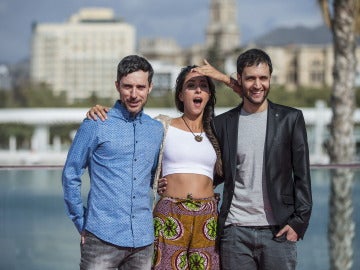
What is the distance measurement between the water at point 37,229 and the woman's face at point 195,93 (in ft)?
4.97

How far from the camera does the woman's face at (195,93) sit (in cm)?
393

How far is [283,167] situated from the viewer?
3816 millimetres

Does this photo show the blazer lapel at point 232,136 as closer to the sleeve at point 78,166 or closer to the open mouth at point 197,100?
the open mouth at point 197,100

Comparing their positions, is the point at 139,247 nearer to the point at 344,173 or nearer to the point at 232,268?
the point at 232,268

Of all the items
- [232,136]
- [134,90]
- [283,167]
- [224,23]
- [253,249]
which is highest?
[224,23]

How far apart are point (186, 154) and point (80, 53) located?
146517 millimetres

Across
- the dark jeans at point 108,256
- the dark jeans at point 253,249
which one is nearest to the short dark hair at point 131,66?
the dark jeans at point 108,256

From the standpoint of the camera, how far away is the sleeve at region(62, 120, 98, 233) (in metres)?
3.65

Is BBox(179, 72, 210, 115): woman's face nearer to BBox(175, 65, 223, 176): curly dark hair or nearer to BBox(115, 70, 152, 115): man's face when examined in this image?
BBox(175, 65, 223, 176): curly dark hair

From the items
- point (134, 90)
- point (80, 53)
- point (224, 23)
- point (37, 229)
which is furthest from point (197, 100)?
point (224, 23)

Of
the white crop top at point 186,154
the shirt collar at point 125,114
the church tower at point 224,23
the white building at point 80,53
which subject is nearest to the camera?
the shirt collar at point 125,114

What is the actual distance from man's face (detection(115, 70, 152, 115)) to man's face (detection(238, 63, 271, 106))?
0.48 m

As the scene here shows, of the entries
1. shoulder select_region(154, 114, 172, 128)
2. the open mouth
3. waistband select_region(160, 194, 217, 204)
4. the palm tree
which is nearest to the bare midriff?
waistband select_region(160, 194, 217, 204)

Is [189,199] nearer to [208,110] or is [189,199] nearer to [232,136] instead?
[232,136]
